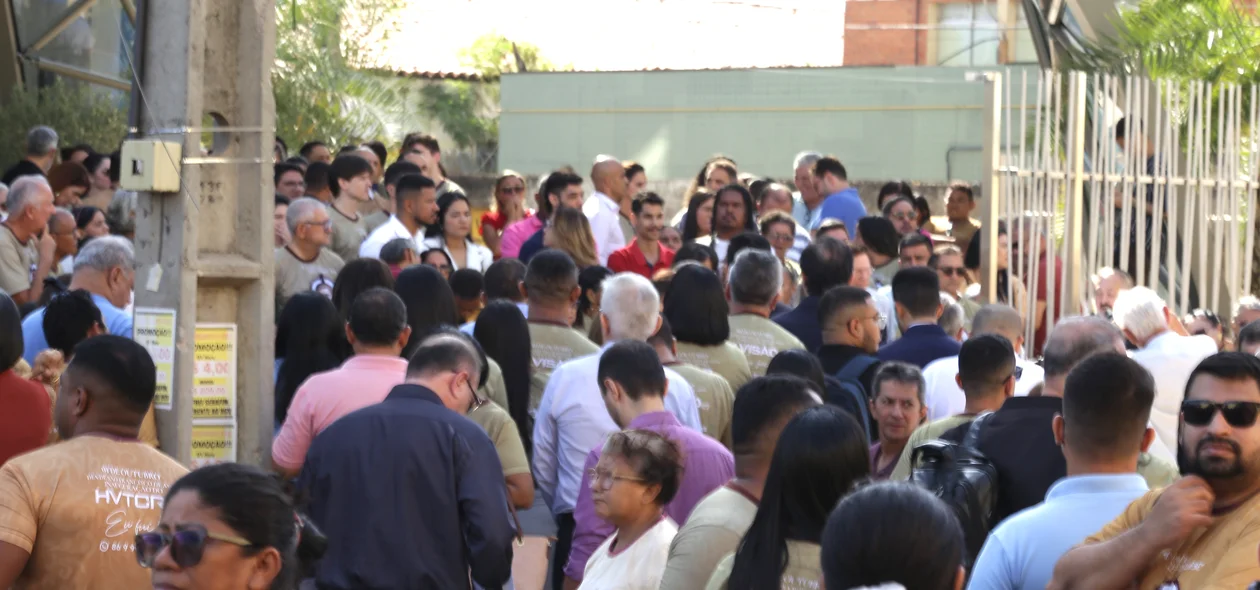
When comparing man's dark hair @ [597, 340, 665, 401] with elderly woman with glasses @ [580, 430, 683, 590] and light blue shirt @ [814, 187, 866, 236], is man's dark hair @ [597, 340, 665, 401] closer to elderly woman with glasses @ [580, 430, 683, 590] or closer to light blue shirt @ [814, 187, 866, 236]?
elderly woman with glasses @ [580, 430, 683, 590]

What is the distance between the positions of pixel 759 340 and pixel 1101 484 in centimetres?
359

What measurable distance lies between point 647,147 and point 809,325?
14.1 metres

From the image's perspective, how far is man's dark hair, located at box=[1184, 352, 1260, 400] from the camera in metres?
4.31

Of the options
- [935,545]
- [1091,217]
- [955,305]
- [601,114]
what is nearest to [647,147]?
[601,114]

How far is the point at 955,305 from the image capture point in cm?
922

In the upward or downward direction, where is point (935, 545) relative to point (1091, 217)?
downward

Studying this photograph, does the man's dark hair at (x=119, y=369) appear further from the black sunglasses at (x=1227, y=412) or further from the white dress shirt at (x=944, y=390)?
the white dress shirt at (x=944, y=390)

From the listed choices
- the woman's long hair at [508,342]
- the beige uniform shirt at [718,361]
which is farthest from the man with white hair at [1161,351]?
the woman's long hair at [508,342]

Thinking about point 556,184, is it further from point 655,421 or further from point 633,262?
point 655,421

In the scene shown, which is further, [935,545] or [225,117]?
[225,117]

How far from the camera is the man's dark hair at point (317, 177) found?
1212 cm

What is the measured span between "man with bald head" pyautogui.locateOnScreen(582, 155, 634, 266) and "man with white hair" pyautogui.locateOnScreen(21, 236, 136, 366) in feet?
15.7

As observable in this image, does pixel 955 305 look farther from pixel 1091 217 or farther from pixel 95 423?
pixel 95 423

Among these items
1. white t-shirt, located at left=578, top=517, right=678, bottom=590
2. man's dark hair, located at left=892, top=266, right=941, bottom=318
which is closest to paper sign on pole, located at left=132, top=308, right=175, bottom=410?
white t-shirt, located at left=578, top=517, right=678, bottom=590
